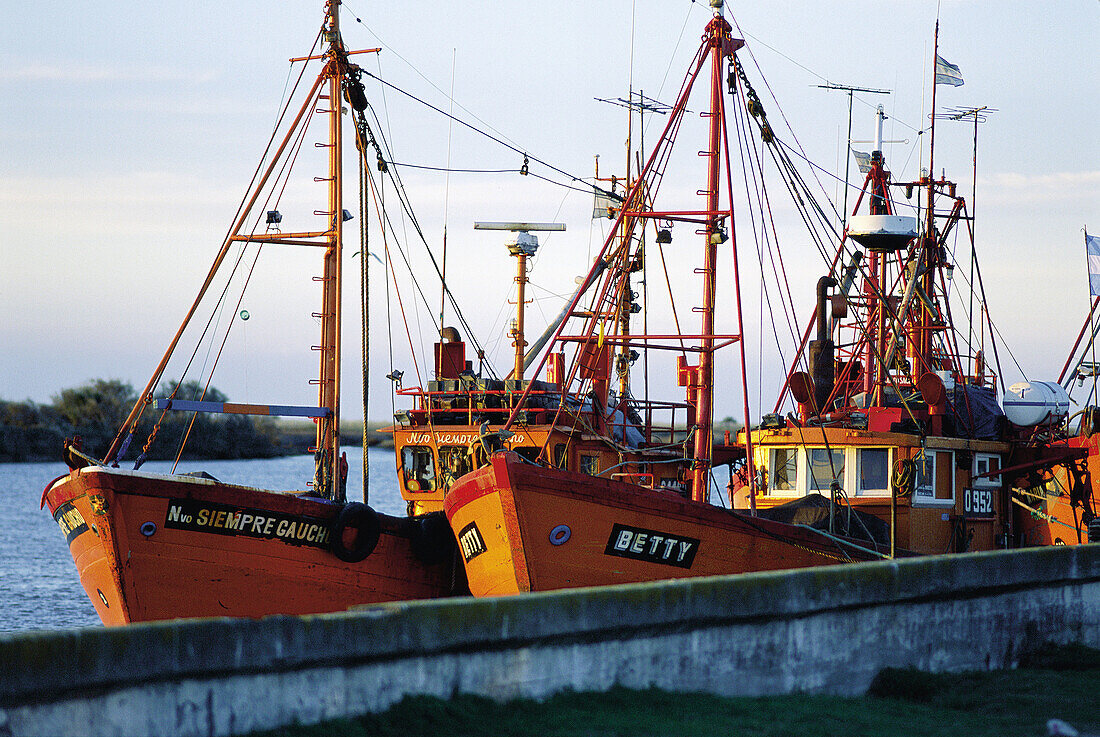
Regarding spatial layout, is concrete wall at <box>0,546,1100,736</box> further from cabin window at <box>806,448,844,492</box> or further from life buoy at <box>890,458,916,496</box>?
cabin window at <box>806,448,844,492</box>

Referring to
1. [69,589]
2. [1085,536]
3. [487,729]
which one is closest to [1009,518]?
[1085,536]

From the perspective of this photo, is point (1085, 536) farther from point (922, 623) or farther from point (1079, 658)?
point (922, 623)

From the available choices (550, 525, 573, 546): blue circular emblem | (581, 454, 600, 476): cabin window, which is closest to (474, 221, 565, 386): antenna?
(581, 454, 600, 476): cabin window

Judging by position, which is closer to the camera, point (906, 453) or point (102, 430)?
point (906, 453)

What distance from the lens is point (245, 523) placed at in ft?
57.9

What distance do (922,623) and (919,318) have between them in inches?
894

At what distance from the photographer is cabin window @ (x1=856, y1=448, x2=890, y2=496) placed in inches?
742

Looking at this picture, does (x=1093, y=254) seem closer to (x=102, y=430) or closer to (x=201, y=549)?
(x=201, y=549)

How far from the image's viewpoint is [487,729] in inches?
309

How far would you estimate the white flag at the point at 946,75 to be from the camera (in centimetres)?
2695

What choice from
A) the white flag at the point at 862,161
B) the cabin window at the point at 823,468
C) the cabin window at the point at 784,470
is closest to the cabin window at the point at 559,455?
the cabin window at the point at 784,470

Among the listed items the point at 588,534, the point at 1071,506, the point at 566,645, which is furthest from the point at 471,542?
the point at 1071,506

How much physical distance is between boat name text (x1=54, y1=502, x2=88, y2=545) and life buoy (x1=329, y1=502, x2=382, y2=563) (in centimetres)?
349

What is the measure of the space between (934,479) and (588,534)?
22.4ft
